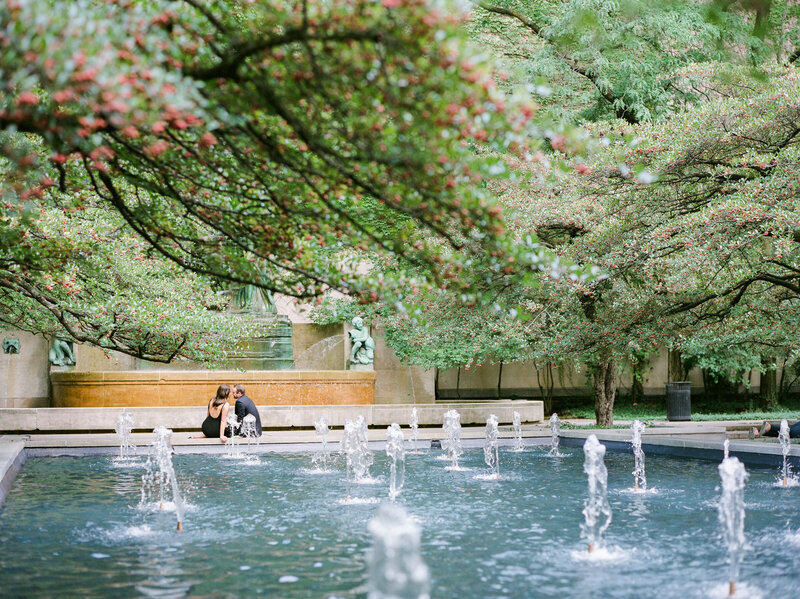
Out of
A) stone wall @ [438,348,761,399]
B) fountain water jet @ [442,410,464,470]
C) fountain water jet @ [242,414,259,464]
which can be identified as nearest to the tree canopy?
fountain water jet @ [242,414,259,464]

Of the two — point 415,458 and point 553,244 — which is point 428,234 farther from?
point 415,458

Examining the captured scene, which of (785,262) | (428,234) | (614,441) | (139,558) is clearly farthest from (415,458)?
(139,558)

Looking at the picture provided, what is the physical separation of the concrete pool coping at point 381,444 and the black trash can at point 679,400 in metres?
5.20

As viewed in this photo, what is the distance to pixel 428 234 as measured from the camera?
18.4 meters

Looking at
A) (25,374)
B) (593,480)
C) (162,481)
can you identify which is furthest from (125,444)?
(25,374)

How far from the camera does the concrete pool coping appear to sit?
44.7ft

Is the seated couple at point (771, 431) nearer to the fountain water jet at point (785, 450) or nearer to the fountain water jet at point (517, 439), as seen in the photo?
the fountain water jet at point (785, 450)

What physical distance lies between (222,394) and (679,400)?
1451 cm

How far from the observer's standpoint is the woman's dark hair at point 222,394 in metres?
14.5

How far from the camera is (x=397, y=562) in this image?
12.3 ft

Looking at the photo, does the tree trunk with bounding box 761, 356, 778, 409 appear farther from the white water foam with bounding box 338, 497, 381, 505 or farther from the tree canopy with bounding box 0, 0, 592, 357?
the tree canopy with bounding box 0, 0, 592, 357

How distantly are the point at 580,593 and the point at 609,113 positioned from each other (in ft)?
58.2

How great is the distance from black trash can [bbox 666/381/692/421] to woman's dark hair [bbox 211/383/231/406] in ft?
46.1

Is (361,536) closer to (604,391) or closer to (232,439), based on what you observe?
(232,439)
